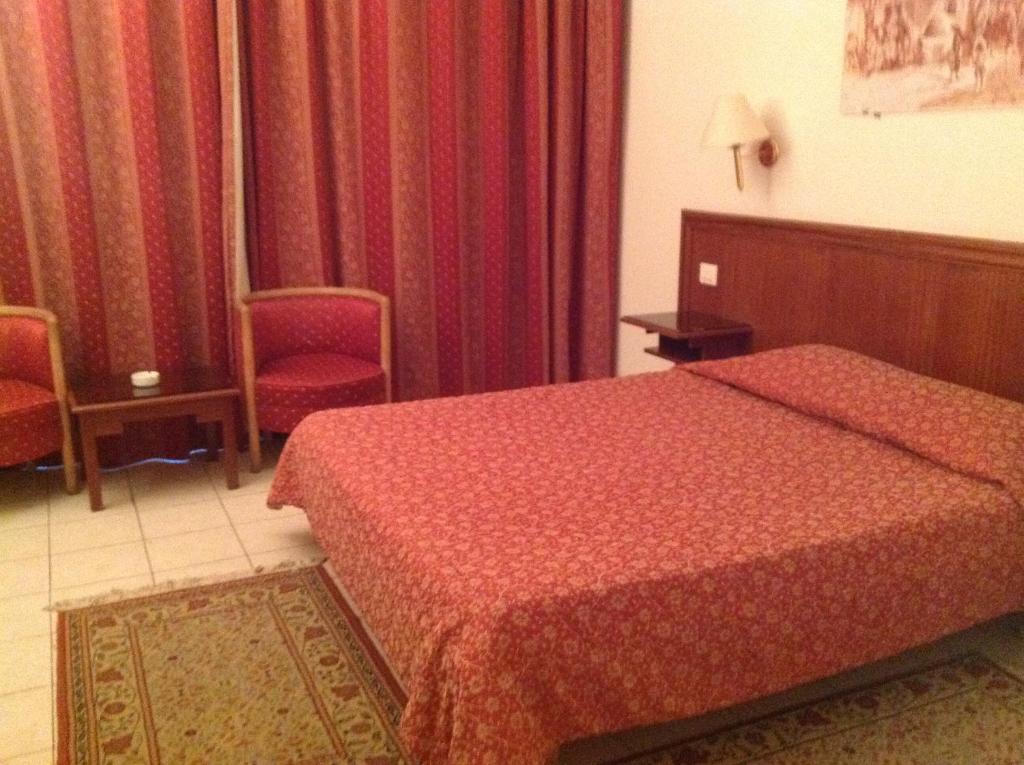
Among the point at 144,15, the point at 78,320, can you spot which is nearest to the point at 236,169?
the point at 144,15

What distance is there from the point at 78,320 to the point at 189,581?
1.41 metres

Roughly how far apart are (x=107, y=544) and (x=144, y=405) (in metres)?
0.52

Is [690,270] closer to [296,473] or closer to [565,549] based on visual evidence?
[296,473]

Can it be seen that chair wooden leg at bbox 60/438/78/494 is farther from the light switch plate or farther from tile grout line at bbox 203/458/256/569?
the light switch plate

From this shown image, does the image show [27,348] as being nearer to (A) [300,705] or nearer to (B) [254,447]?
(B) [254,447]

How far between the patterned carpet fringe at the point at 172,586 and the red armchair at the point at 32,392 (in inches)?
32.0

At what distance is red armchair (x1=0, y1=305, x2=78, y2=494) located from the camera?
3143mm

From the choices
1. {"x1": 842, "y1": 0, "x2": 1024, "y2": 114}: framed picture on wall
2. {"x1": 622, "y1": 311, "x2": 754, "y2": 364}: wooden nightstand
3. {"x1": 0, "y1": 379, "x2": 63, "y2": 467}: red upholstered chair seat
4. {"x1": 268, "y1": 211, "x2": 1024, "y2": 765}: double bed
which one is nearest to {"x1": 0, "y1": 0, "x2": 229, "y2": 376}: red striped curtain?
{"x1": 0, "y1": 379, "x2": 63, "y2": 467}: red upholstered chair seat

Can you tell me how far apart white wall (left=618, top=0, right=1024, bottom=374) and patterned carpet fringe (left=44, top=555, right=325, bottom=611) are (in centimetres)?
201

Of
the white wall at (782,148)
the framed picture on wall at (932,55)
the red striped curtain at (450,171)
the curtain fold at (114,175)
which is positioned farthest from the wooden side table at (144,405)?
the framed picture on wall at (932,55)

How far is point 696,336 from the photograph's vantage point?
134 inches

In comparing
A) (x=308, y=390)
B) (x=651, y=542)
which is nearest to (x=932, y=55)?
(x=651, y=542)

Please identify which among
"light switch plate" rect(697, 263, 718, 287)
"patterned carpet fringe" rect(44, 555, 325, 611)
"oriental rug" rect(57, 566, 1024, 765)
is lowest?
"oriental rug" rect(57, 566, 1024, 765)

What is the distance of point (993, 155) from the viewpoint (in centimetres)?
262
